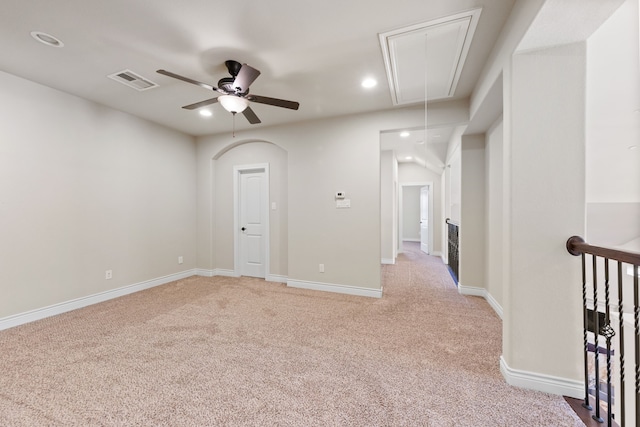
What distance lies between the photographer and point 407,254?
23.9 feet

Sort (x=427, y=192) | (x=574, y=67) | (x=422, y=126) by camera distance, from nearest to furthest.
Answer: (x=574, y=67) < (x=422, y=126) < (x=427, y=192)

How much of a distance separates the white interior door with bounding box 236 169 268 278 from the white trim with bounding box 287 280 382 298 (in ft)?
2.73

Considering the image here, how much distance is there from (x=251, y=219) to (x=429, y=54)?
3.66 m

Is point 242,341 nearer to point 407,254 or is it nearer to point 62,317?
point 62,317

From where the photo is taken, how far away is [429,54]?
2338mm

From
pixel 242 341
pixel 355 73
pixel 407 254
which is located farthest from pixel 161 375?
pixel 407 254

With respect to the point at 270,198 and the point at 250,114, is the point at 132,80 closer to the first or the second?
the point at 250,114

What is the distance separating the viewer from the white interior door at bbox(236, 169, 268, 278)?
4.66 meters

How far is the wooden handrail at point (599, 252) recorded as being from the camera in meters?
1.20

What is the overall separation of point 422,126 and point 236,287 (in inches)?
142

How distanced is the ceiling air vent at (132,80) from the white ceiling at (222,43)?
2.8 inches

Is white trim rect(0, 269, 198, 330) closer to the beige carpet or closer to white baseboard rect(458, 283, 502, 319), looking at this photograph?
the beige carpet

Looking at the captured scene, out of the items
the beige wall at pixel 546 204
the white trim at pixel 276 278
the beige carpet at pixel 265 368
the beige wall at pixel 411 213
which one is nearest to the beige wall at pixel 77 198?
the beige carpet at pixel 265 368

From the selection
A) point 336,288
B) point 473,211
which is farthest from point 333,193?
point 473,211
